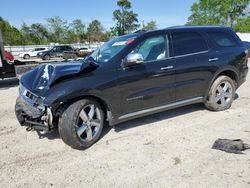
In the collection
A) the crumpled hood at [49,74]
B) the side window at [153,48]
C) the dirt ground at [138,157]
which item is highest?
the side window at [153,48]

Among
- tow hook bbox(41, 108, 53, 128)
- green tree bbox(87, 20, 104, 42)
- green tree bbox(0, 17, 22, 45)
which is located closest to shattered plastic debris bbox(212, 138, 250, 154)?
tow hook bbox(41, 108, 53, 128)

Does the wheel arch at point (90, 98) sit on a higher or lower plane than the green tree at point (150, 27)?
lower

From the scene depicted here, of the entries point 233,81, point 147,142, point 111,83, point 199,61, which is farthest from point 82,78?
point 233,81

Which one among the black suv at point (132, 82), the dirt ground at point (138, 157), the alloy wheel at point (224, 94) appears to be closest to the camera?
the dirt ground at point (138, 157)

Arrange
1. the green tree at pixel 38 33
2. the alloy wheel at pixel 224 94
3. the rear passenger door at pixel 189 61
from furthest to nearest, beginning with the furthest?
the green tree at pixel 38 33 → the alloy wheel at pixel 224 94 → the rear passenger door at pixel 189 61

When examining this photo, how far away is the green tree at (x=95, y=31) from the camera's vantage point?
68.0 metres

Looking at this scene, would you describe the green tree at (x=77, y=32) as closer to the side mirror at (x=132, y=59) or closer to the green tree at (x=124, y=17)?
the green tree at (x=124, y=17)

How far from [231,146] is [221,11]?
46.5m

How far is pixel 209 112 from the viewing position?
5.59 meters

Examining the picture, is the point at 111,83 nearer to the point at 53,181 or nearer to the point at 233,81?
the point at 53,181

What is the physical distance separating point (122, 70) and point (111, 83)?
30cm

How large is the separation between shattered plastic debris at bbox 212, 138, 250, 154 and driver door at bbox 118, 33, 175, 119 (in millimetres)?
1221

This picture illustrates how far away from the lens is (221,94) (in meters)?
5.62

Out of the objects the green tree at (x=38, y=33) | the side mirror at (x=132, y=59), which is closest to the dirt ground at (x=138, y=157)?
the side mirror at (x=132, y=59)
